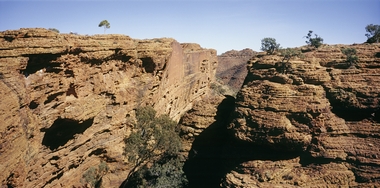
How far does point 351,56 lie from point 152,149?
679 inches

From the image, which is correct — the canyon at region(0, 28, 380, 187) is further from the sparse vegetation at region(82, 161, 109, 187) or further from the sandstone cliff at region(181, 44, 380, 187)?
the sparse vegetation at region(82, 161, 109, 187)

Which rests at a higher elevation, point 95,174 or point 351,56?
point 351,56

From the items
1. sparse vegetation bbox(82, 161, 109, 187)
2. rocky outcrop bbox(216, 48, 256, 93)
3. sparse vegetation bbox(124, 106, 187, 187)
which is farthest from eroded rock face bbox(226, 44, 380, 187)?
rocky outcrop bbox(216, 48, 256, 93)

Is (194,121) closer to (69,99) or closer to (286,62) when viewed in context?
(286,62)

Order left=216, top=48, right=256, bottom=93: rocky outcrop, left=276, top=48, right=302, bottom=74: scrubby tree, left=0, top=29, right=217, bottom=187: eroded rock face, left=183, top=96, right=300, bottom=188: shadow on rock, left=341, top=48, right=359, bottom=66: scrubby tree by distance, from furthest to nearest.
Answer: left=216, top=48, right=256, bottom=93: rocky outcrop
left=183, top=96, right=300, bottom=188: shadow on rock
left=276, top=48, right=302, bottom=74: scrubby tree
left=341, top=48, right=359, bottom=66: scrubby tree
left=0, top=29, right=217, bottom=187: eroded rock face

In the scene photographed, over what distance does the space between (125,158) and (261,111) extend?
11.3 m

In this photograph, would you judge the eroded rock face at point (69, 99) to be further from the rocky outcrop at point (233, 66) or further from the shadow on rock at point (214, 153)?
the rocky outcrop at point (233, 66)

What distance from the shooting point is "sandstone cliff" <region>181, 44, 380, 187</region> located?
16.4 metres

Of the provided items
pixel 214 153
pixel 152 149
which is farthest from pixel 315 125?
pixel 152 149

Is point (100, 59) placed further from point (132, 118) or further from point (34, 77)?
point (132, 118)

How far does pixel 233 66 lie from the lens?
100062 mm

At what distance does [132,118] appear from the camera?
64.6 feet

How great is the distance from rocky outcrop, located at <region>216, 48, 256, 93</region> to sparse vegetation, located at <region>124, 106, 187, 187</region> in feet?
190

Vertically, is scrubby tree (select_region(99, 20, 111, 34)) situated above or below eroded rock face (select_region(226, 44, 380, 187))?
above
